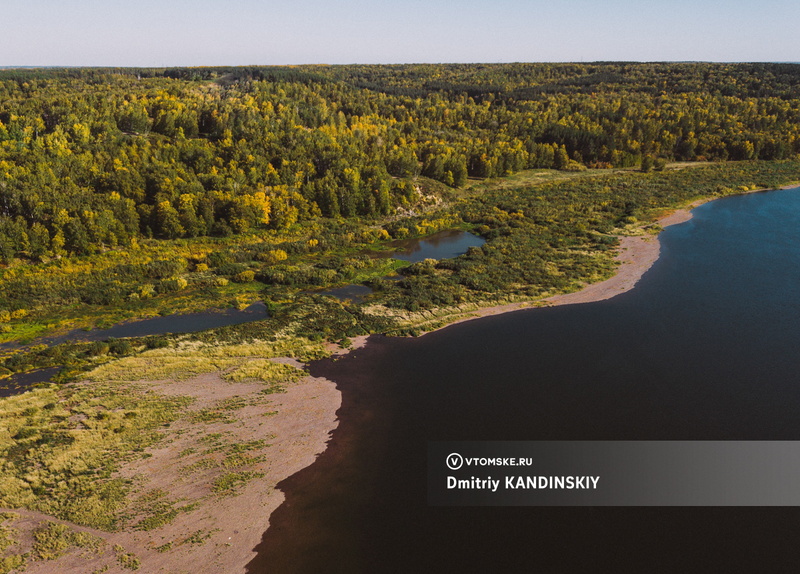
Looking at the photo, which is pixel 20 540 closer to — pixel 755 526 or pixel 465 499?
pixel 465 499

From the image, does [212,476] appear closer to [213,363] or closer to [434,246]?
[213,363]

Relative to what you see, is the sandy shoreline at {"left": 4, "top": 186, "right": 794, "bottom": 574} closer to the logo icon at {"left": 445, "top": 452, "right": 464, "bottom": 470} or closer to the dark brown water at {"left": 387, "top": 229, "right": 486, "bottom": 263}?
the logo icon at {"left": 445, "top": 452, "right": 464, "bottom": 470}

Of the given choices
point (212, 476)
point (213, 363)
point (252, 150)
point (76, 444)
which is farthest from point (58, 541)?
point (252, 150)

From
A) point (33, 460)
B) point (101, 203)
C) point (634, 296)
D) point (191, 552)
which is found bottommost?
point (191, 552)

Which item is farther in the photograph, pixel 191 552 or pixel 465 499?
pixel 465 499

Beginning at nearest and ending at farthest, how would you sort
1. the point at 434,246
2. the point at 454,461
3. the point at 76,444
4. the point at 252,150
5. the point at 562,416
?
the point at 454,461
the point at 76,444
the point at 562,416
the point at 434,246
the point at 252,150

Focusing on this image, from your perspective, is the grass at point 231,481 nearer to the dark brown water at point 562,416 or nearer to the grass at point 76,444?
the dark brown water at point 562,416

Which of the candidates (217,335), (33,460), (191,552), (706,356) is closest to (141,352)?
(217,335)

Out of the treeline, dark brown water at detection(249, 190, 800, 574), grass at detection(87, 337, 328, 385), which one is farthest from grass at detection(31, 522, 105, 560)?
Result: the treeline
